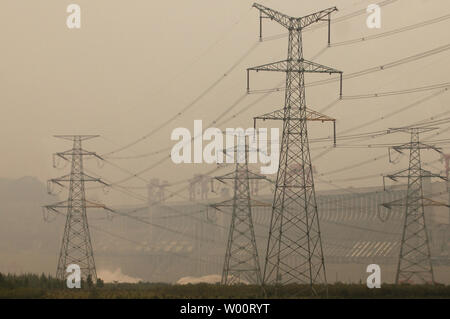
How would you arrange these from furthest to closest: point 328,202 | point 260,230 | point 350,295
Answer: point 260,230, point 328,202, point 350,295

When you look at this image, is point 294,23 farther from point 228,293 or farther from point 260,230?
point 260,230

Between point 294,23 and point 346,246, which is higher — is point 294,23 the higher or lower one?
the higher one

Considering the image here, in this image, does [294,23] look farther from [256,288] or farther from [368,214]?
[368,214]
